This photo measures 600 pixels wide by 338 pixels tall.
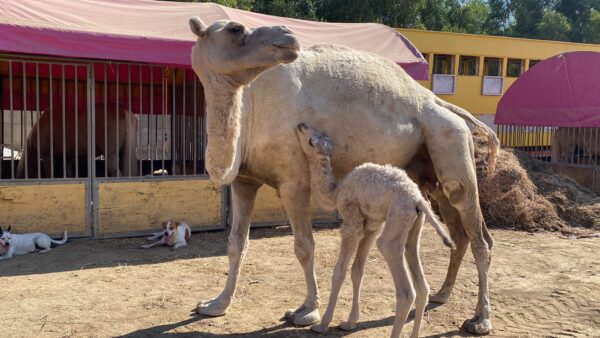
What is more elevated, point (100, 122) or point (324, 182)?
point (100, 122)

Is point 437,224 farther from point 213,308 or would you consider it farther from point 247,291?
point 247,291

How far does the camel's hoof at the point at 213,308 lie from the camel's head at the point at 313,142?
162 centimetres

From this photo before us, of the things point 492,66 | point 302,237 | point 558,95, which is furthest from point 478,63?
point 302,237

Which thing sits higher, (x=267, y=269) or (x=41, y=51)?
(x=41, y=51)

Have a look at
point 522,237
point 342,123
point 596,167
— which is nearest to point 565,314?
point 342,123

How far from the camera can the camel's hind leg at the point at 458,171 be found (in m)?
5.51

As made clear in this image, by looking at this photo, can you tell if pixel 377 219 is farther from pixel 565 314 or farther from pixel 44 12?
pixel 44 12

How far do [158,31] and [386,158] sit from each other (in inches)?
171

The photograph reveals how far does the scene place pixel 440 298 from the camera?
6102 mm

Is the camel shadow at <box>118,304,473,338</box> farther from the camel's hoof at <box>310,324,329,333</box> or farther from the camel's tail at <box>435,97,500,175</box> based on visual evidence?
the camel's tail at <box>435,97,500,175</box>

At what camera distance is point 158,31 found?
824 centimetres

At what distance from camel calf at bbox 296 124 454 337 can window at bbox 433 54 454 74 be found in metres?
20.2

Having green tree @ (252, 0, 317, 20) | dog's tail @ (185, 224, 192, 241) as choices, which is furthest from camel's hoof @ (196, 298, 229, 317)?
green tree @ (252, 0, 317, 20)

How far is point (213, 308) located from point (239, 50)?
240 cm
